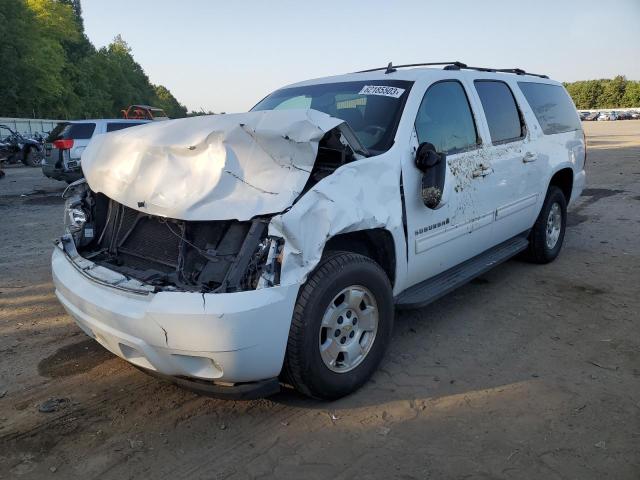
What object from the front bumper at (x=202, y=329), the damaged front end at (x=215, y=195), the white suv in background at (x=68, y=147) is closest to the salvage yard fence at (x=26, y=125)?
the white suv in background at (x=68, y=147)

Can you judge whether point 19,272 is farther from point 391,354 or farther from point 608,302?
point 608,302

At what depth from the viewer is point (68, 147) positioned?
12273mm

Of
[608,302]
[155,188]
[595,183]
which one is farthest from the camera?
[595,183]

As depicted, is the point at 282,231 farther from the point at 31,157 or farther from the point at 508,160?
the point at 31,157

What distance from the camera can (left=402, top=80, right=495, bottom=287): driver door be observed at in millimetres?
3396

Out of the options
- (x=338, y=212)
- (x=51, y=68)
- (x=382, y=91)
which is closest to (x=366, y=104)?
(x=382, y=91)

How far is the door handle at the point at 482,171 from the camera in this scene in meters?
3.95

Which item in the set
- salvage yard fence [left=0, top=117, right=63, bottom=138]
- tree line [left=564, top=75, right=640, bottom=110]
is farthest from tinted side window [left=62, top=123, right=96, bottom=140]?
tree line [left=564, top=75, right=640, bottom=110]

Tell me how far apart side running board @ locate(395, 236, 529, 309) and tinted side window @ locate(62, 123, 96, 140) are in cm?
1118

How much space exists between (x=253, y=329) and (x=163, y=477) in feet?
2.65

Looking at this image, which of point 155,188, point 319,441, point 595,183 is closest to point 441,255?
point 319,441

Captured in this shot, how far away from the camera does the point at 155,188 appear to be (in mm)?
2926

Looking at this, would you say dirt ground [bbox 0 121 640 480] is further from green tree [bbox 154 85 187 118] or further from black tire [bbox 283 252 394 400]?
green tree [bbox 154 85 187 118]

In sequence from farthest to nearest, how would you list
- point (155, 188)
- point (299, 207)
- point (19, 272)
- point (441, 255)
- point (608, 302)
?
1. point (19, 272)
2. point (608, 302)
3. point (441, 255)
4. point (155, 188)
5. point (299, 207)
